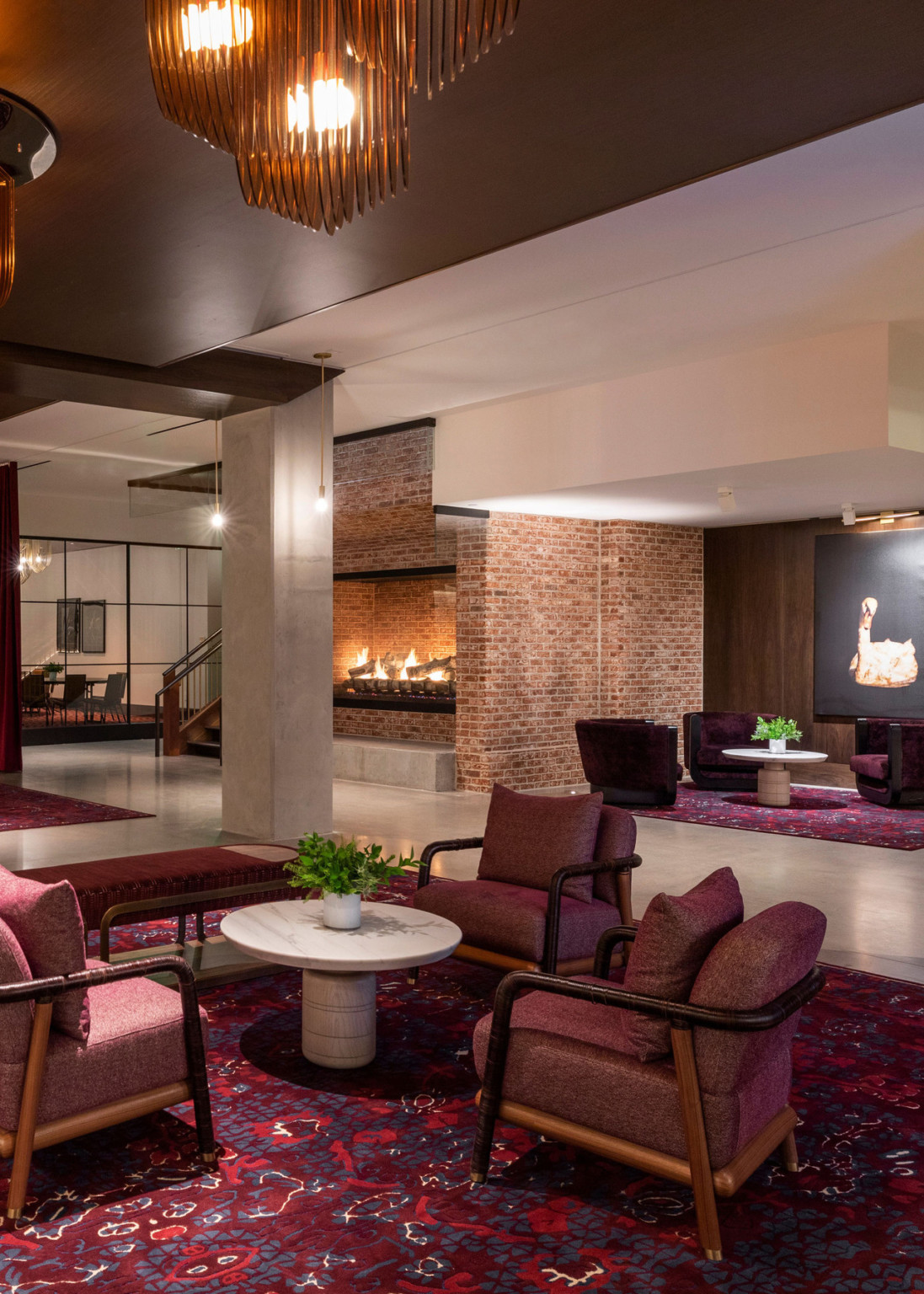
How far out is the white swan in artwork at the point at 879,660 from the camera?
37.3ft

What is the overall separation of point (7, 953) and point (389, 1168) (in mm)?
1232

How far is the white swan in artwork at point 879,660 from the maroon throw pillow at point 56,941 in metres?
9.94

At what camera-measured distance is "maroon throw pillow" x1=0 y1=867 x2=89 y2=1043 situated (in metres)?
3.07

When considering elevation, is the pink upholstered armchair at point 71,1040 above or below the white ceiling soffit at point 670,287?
below

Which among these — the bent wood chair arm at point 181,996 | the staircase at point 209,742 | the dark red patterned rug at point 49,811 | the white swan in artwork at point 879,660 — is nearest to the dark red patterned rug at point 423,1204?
the bent wood chair arm at point 181,996

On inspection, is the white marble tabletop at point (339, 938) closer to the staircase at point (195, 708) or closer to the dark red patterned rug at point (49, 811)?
the dark red patterned rug at point (49, 811)

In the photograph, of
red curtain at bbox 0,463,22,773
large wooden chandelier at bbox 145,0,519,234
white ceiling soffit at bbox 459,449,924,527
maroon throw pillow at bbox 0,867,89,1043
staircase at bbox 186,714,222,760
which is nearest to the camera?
large wooden chandelier at bbox 145,0,519,234

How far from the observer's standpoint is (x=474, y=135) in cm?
391

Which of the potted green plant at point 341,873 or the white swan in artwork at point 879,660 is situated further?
the white swan in artwork at point 879,660

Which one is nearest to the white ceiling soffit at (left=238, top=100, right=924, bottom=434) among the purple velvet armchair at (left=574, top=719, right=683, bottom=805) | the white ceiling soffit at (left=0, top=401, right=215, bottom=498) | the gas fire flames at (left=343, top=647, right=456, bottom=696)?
the white ceiling soffit at (left=0, top=401, right=215, bottom=498)

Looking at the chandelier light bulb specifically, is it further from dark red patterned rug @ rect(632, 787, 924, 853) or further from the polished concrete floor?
dark red patterned rug @ rect(632, 787, 924, 853)

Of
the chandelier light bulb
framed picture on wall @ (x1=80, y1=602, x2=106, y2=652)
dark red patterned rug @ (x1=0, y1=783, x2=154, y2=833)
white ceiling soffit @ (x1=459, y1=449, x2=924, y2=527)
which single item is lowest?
A: dark red patterned rug @ (x1=0, y1=783, x2=154, y2=833)

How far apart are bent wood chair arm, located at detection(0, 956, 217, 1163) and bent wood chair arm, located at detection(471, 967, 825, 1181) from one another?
30.6 inches

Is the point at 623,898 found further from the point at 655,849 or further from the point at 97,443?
the point at 97,443
